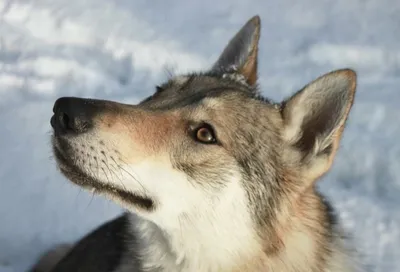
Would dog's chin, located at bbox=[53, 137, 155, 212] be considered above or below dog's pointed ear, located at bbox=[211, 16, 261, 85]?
below

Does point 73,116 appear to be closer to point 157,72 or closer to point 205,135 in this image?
point 205,135

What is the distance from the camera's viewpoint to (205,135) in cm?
287

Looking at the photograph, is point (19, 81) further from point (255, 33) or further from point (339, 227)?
point (339, 227)

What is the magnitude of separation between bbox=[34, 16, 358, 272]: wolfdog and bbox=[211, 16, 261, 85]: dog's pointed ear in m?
0.30

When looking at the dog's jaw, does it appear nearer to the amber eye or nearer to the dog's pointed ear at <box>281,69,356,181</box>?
the amber eye

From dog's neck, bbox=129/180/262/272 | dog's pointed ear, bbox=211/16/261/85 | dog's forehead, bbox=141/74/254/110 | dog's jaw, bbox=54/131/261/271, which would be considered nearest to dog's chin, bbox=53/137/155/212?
dog's jaw, bbox=54/131/261/271

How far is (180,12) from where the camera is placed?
7.39 m

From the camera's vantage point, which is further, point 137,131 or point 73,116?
point 137,131

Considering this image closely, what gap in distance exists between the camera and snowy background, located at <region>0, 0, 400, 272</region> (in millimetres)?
4848

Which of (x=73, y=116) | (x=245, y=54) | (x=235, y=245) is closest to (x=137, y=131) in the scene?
(x=73, y=116)

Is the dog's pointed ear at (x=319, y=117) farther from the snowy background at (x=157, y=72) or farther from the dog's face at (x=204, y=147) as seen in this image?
the snowy background at (x=157, y=72)

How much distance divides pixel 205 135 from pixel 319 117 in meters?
0.54

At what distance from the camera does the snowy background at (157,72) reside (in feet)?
15.9

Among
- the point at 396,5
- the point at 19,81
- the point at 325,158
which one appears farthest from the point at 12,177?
the point at 396,5
